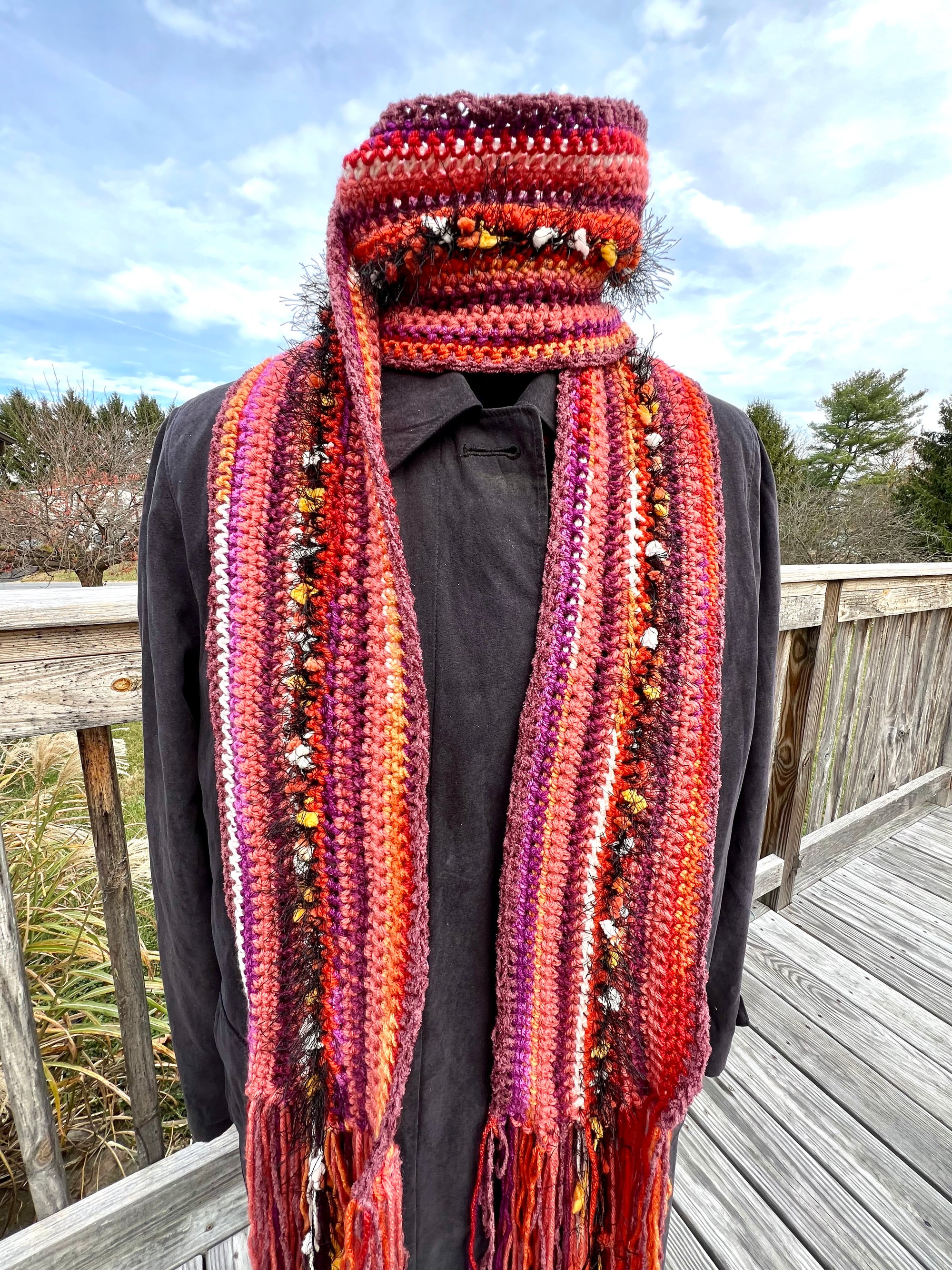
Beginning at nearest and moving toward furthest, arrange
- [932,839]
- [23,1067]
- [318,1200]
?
1. [318,1200]
2. [23,1067]
3. [932,839]

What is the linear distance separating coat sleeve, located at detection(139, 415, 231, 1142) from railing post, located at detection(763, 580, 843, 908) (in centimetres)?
184

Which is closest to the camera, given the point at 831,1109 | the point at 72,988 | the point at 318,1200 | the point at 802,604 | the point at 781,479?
the point at 318,1200

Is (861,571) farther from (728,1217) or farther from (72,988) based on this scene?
(72,988)

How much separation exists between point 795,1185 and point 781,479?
14.3 metres

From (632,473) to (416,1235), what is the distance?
91 centimetres

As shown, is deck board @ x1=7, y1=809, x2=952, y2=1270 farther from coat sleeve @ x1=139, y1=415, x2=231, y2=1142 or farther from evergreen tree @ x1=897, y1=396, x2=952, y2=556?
evergreen tree @ x1=897, y1=396, x2=952, y2=556

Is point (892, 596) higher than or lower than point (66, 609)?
lower

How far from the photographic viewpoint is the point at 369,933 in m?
0.65

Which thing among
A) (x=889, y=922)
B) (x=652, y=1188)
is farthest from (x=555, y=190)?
(x=889, y=922)

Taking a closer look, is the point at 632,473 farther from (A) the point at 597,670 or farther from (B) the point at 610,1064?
(B) the point at 610,1064

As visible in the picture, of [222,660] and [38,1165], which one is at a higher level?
[222,660]

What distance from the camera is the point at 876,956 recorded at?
6.39 ft

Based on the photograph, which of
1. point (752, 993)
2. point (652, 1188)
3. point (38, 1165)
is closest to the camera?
point (652, 1188)

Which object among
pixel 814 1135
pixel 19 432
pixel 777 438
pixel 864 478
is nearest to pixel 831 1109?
pixel 814 1135
